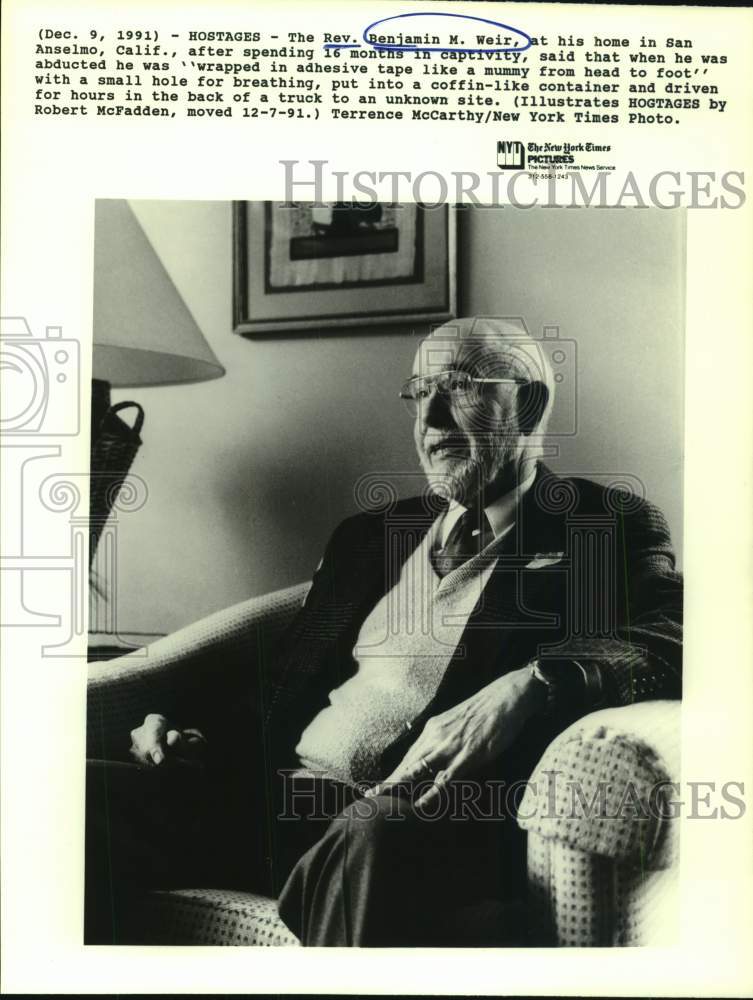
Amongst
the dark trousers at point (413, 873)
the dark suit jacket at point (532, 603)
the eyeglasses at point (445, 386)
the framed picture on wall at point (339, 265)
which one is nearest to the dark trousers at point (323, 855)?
the dark trousers at point (413, 873)

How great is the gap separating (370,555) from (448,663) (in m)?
0.26

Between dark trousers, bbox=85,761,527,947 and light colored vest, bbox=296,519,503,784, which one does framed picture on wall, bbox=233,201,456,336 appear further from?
dark trousers, bbox=85,761,527,947

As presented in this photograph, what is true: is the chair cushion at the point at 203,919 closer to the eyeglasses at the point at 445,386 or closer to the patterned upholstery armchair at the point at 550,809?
the patterned upholstery armchair at the point at 550,809

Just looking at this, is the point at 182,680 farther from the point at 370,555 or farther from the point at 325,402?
the point at 325,402

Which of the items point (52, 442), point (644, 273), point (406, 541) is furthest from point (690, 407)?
point (52, 442)

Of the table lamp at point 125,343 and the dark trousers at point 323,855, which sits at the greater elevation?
the table lamp at point 125,343

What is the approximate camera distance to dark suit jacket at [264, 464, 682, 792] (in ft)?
5.52

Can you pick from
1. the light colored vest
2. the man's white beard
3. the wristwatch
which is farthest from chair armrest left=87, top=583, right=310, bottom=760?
the wristwatch

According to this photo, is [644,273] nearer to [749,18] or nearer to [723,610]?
[749,18]

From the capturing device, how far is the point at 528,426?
1.72m

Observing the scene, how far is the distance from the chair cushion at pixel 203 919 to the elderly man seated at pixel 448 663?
40 millimetres

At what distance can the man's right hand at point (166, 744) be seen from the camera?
1704 millimetres

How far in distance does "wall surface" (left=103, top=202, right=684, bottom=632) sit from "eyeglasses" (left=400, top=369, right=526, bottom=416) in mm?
24

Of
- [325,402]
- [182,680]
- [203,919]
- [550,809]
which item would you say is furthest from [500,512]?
[203,919]
